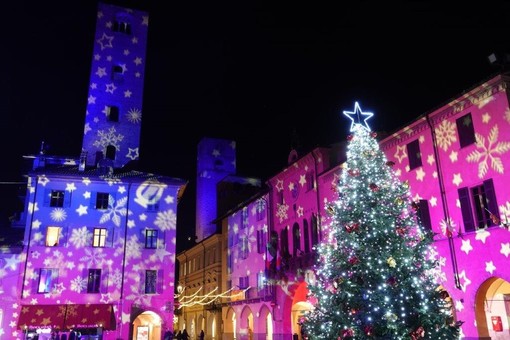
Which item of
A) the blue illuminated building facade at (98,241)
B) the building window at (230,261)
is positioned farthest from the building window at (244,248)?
the blue illuminated building facade at (98,241)

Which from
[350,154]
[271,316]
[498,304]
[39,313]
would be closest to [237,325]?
[271,316]

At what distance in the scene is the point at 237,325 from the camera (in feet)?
130

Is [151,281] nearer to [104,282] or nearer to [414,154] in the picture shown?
[104,282]

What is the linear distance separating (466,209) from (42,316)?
1003 inches

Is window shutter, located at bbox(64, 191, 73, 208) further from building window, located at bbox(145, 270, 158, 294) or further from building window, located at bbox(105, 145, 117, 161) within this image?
building window, located at bbox(145, 270, 158, 294)

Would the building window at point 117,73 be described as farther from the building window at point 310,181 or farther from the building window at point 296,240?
the building window at point 296,240


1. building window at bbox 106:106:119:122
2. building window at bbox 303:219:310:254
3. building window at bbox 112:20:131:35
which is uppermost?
building window at bbox 112:20:131:35

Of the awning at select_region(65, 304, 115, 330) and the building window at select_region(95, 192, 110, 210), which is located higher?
the building window at select_region(95, 192, 110, 210)

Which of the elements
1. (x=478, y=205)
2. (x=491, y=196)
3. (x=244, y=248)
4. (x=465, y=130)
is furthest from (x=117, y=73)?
(x=491, y=196)

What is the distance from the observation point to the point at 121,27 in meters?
39.5

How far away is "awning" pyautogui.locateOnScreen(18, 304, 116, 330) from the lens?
2842cm

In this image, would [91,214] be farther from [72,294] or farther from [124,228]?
[72,294]

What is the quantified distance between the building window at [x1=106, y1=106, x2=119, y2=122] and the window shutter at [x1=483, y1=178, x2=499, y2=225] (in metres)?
29.5

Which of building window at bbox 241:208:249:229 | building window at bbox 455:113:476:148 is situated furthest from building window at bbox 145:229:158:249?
building window at bbox 455:113:476:148
